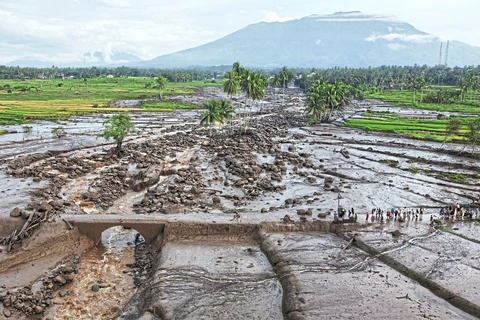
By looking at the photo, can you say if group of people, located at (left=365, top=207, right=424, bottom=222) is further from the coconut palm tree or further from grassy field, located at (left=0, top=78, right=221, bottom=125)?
grassy field, located at (left=0, top=78, right=221, bottom=125)

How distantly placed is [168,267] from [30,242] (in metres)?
11.2

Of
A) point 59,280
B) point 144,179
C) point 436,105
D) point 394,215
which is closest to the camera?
point 59,280

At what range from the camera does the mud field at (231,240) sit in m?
25.5

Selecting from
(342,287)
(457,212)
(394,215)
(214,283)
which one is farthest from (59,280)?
(457,212)

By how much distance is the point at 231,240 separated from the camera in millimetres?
34875

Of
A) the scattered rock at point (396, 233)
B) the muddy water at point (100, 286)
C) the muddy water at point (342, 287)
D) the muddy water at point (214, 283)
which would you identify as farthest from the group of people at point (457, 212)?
the muddy water at point (100, 286)

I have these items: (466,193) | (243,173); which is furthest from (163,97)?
(466,193)

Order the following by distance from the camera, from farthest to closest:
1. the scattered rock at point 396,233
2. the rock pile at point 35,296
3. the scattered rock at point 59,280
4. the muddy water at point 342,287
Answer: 1. the scattered rock at point 396,233
2. the scattered rock at point 59,280
3. the rock pile at point 35,296
4. the muddy water at point 342,287

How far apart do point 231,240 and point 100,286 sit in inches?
450

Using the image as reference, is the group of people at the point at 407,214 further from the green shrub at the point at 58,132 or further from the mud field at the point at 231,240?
the green shrub at the point at 58,132

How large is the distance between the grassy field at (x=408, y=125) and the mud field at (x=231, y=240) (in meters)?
18.5

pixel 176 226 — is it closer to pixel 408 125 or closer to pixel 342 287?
pixel 342 287

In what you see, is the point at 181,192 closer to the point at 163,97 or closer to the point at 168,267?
the point at 168,267

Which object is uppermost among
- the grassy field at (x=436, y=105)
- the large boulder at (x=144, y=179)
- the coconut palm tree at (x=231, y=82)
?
the coconut palm tree at (x=231, y=82)
